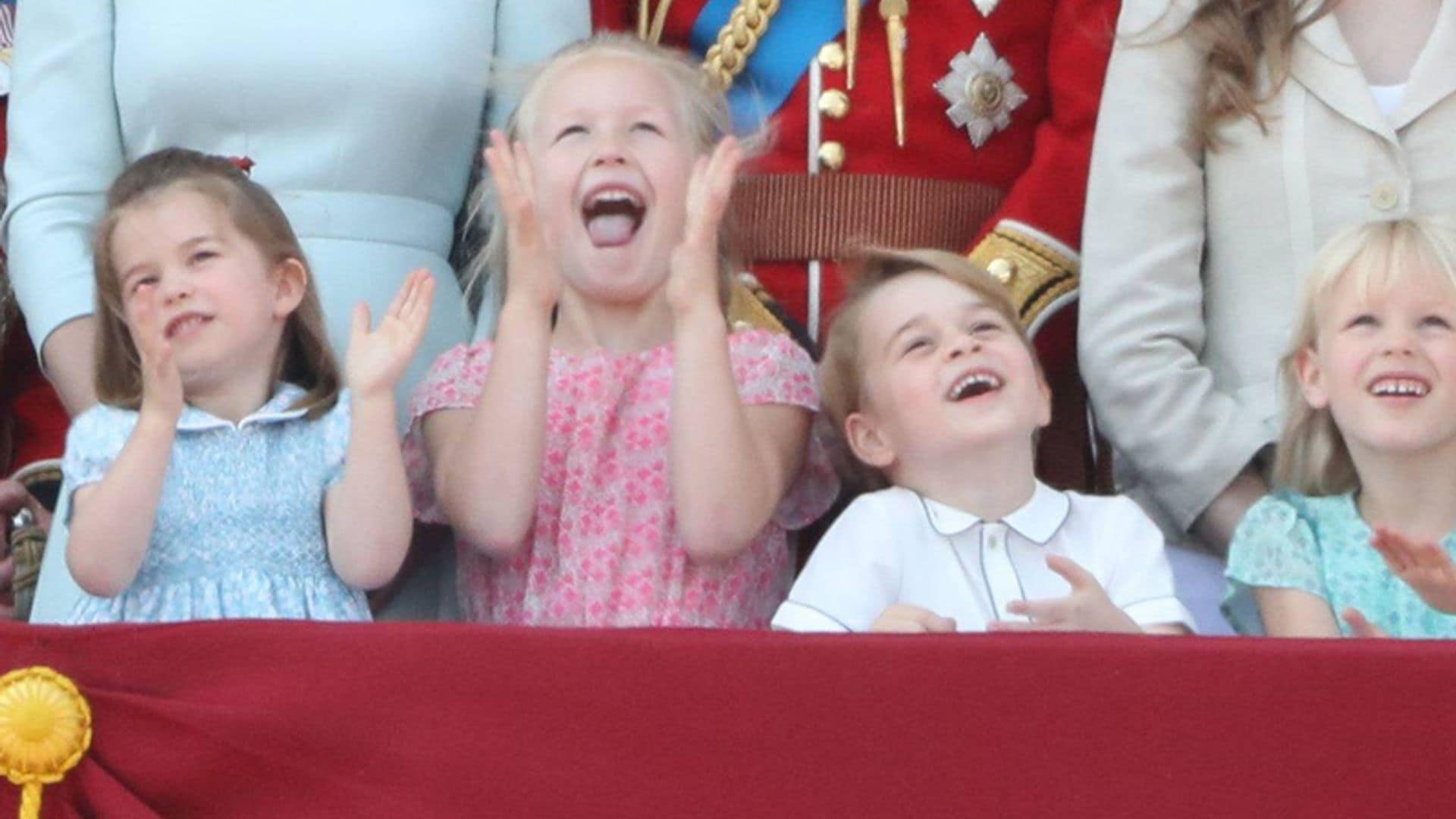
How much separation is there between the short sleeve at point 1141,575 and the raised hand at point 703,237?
1.39ft

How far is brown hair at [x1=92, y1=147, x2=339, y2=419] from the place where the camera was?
237cm

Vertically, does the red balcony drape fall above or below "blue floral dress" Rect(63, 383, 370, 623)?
above

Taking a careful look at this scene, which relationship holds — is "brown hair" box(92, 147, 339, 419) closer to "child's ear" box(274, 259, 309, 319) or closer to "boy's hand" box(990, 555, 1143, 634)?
"child's ear" box(274, 259, 309, 319)

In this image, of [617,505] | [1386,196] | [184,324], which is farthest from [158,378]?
[1386,196]

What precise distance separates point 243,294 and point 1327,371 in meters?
1.00

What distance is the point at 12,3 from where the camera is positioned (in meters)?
Result: 3.17

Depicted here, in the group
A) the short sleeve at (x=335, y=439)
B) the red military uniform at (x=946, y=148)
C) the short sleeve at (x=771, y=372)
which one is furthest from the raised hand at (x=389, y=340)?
the red military uniform at (x=946, y=148)

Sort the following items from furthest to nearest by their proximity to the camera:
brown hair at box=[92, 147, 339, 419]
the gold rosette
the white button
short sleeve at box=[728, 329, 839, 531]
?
the white button
short sleeve at box=[728, 329, 839, 531]
brown hair at box=[92, 147, 339, 419]
the gold rosette

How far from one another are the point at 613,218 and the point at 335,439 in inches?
14.0

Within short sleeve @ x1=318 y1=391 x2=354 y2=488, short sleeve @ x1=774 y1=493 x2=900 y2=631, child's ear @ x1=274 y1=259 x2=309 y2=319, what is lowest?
short sleeve @ x1=318 y1=391 x2=354 y2=488

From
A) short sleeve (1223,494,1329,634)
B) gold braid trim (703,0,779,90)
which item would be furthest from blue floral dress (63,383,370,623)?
short sleeve (1223,494,1329,634)

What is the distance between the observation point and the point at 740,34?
110 inches

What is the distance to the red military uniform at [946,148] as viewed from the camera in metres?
2.73

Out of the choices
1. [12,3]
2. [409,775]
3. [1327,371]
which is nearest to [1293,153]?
[1327,371]
